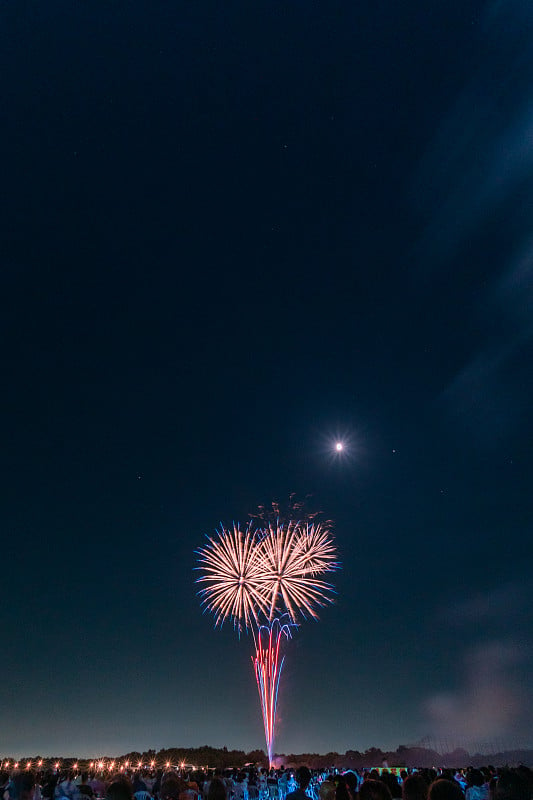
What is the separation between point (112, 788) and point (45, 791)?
12.6m

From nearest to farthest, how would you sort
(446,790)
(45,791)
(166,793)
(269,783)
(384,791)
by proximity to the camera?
(446,790) → (384,791) → (166,793) → (45,791) → (269,783)

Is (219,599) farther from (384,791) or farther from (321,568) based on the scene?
(384,791)

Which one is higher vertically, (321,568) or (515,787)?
(321,568)

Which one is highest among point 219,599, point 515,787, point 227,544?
point 227,544

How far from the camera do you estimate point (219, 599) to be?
4512 cm

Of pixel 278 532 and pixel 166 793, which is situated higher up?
pixel 278 532

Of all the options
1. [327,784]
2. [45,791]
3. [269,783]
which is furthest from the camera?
[269,783]

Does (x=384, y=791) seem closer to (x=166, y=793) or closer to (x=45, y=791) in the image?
(x=166, y=793)

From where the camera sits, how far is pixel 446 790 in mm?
7102

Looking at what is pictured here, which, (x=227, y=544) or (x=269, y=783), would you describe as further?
(x=227, y=544)

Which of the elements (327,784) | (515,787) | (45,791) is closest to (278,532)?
(45,791)

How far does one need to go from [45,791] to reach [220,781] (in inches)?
461

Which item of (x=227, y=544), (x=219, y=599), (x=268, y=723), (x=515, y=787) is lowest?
(x=515, y=787)

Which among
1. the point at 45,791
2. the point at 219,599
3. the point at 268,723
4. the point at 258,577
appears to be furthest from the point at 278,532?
the point at 45,791
